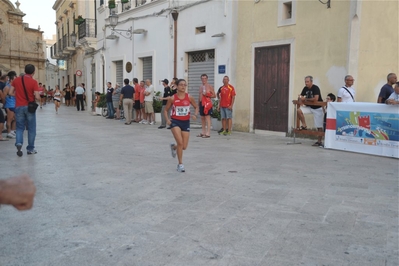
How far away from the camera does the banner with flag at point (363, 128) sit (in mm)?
8391

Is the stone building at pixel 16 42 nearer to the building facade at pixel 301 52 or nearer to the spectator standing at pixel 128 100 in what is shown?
the spectator standing at pixel 128 100

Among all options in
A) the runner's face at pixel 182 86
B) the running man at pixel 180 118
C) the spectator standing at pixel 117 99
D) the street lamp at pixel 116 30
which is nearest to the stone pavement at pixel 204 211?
the running man at pixel 180 118

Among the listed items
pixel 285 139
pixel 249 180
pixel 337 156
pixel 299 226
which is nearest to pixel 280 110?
pixel 285 139

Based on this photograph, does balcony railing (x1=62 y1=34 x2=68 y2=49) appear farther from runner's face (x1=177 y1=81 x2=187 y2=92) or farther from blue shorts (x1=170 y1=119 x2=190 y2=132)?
blue shorts (x1=170 y1=119 x2=190 y2=132)

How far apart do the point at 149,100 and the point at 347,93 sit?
836 centimetres

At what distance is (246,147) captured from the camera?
9.91m

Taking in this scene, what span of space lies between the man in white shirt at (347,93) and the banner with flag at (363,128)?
1.57ft

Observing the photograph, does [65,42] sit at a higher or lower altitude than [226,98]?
higher

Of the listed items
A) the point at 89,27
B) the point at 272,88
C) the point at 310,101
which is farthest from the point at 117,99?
the point at 310,101

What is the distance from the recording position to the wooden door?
12016 millimetres

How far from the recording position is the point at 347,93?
9.58 m

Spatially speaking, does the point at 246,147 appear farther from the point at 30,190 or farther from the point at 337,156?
the point at 30,190

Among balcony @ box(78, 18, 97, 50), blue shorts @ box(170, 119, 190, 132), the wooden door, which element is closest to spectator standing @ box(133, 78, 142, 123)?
the wooden door

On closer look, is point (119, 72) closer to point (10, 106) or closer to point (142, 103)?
point (142, 103)
